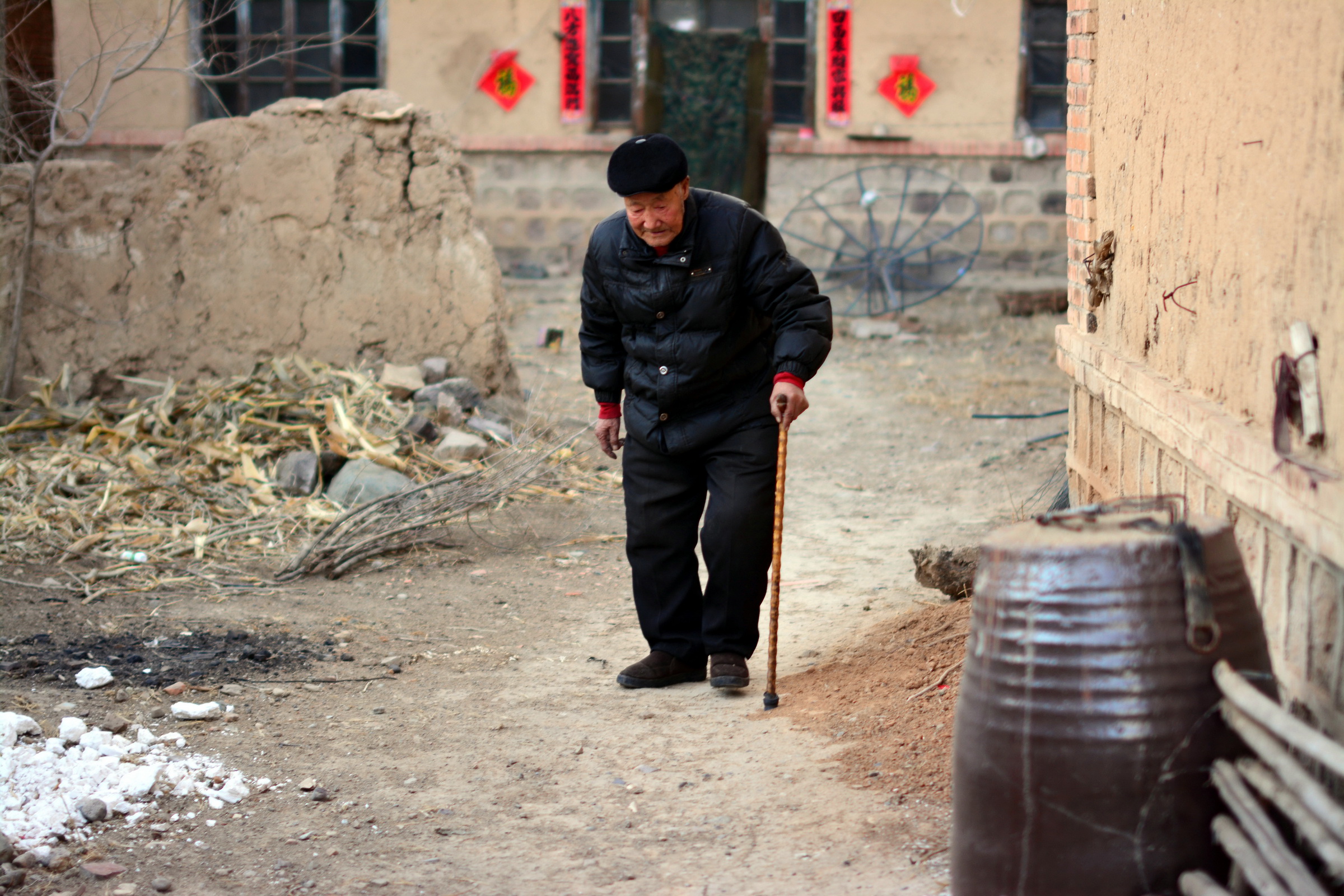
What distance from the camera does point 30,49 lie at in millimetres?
8062

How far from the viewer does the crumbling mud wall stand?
7.20m

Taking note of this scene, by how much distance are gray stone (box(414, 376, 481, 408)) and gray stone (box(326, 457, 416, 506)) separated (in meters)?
0.86

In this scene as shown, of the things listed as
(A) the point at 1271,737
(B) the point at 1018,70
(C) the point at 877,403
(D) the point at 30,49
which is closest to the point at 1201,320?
(A) the point at 1271,737

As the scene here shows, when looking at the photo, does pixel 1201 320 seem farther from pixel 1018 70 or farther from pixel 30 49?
pixel 1018 70

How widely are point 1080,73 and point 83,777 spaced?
12.3 ft

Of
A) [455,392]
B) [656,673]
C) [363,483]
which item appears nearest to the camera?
Result: [656,673]

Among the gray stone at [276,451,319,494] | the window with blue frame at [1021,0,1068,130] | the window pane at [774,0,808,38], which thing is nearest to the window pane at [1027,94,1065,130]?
the window with blue frame at [1021,0,1068,130]

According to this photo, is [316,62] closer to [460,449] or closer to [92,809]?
[460,449]

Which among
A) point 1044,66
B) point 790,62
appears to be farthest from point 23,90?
point 1044,66

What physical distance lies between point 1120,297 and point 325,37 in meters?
11.5

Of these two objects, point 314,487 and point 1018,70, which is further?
point 1018,70

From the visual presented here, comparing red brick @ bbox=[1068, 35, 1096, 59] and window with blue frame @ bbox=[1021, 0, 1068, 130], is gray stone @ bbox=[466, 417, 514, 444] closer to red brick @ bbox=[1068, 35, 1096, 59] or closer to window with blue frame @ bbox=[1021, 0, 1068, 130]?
red brick @ bbox=[1068, 35, 1096, 59]

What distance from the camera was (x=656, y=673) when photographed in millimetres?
4191

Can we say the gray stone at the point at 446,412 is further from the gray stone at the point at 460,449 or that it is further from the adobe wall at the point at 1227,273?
the adobe wall at the point at 1227,273
